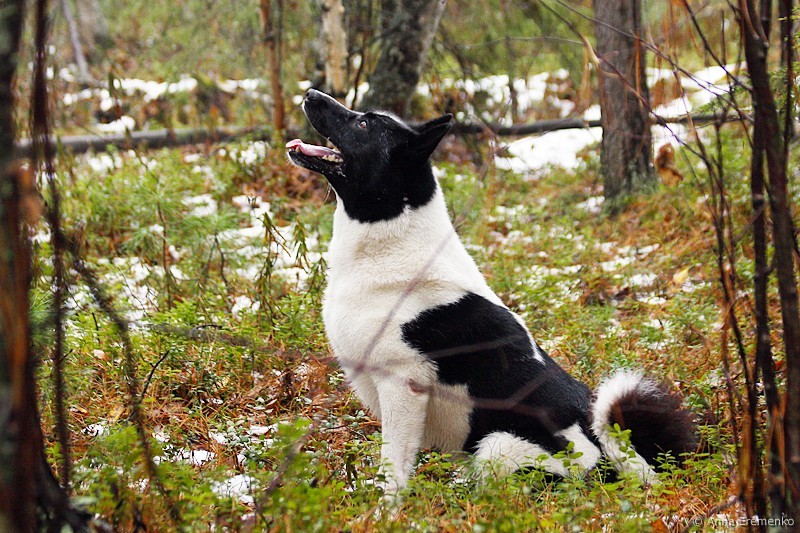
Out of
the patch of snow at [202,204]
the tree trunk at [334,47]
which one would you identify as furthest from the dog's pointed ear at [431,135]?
the tree trunk at [334,47]

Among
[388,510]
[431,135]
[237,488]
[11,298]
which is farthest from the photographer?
[431,135]

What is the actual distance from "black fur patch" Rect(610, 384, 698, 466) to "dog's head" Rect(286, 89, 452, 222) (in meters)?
1.27

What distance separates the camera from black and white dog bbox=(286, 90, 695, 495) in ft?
10.8

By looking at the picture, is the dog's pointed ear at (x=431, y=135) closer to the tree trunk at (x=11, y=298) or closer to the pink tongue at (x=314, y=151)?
the pink tongue at (x=314, y=151)

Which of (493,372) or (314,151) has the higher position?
(314,151)

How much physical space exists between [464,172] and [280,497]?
6370mm

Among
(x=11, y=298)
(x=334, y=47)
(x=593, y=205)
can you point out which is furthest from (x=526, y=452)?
(x=334, y=47)

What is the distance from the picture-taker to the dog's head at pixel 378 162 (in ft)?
11.8

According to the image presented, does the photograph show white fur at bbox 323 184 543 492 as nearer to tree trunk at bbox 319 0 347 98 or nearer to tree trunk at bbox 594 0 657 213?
tree trunk at bbox 594 0 657 213

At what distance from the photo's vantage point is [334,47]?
26.8ft

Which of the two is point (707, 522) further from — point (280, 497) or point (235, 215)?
point (235, 215)

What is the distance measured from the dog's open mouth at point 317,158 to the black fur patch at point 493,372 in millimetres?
890

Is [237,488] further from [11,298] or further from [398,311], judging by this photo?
[11,298]

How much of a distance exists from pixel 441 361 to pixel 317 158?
45.3 inches
